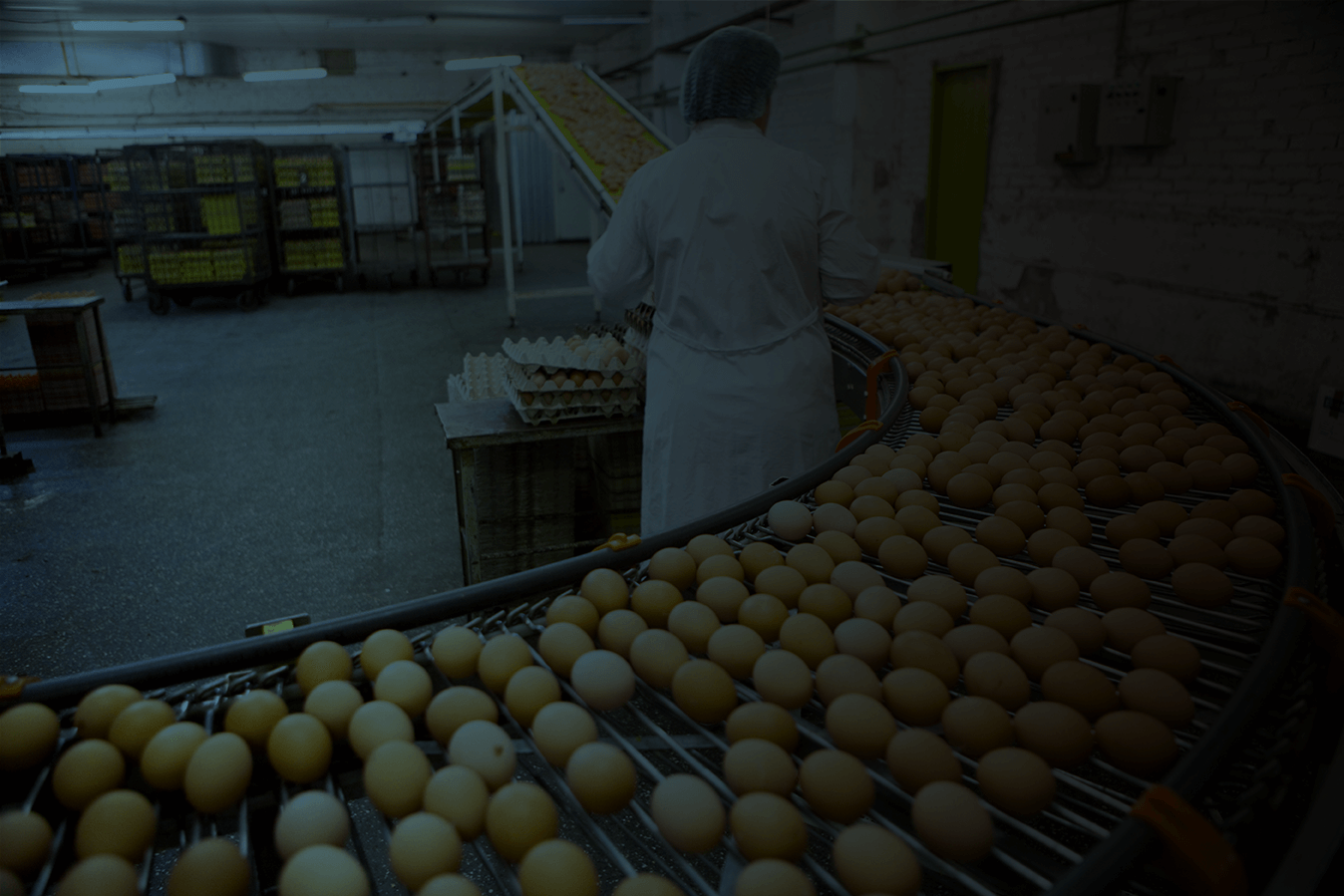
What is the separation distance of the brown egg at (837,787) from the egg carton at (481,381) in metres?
2.25

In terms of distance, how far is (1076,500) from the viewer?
1397 millimetres

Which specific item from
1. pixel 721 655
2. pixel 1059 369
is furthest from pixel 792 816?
pixel 1059 369

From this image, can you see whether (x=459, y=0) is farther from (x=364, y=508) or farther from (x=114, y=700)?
(x=114, y=700)

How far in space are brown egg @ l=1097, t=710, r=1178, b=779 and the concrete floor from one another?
2705 millimetres

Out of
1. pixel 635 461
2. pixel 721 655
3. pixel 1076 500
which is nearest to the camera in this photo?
pixel 721 655

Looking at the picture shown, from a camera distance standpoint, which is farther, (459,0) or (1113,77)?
(459,0)

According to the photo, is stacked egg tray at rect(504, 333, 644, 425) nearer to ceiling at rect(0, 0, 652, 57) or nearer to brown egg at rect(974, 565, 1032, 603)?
brown egg at rect(974, 565, 1032, 603)

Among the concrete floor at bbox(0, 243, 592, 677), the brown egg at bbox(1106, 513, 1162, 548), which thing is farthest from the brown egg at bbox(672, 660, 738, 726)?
the concrete floor at bbox(0, 243, 592, 677)

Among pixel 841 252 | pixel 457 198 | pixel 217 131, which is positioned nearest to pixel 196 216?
pixel 457 198

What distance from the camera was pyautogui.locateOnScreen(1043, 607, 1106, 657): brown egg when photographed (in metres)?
1.03

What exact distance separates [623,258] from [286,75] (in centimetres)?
1639

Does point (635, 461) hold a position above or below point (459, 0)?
below

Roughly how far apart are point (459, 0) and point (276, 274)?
15.3 ft

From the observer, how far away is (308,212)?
10.4 metres
